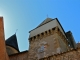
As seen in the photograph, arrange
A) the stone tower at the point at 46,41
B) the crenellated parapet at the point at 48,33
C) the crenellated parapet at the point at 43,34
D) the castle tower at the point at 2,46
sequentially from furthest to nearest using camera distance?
the crenellated parapet at the point at 43,34 < the crenellated parapet at the point at 48,33 < the stone tower at the point at 46,41 < the castle tower at the point at 2,46

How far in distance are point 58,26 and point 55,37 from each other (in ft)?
4.91

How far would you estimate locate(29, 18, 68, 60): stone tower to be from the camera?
17625mm

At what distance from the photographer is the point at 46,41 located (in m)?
18.5

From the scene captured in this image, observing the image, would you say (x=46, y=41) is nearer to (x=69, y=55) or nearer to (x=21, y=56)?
(x=21, y=56)

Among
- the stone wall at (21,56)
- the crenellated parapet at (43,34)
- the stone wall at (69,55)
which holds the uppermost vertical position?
the crenellated parapet at (43,34)

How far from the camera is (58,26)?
62.1 feet

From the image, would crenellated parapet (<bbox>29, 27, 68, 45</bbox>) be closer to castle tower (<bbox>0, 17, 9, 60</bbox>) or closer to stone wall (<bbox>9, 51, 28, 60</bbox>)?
stone wall (<bbox>9, 51, 28, 60</bbox>)

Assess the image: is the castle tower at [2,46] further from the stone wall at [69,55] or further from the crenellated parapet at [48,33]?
the stone wall at [69,55]

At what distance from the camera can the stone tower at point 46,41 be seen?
1762 centimetres

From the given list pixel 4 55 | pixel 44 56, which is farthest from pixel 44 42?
pixel 4 55

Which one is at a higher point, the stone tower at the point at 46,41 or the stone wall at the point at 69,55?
the stone tower at the point at 46,41

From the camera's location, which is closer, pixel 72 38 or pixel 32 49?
pixel 32 49

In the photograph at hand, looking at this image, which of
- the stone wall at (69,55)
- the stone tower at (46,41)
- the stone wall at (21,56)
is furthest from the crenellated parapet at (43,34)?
the stone wall at (69,55)

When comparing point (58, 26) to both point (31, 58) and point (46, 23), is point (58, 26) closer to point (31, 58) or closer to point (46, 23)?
point (46, 23)
